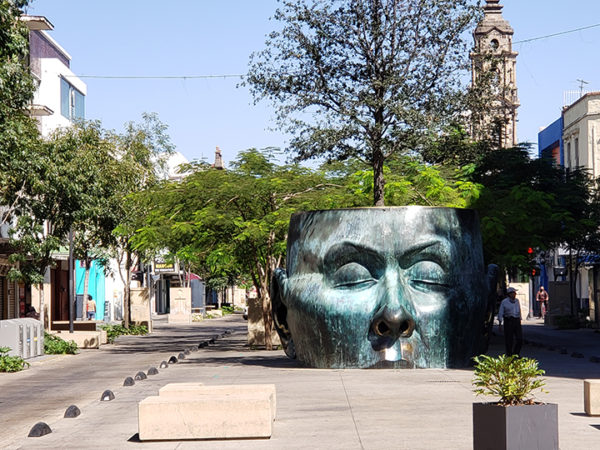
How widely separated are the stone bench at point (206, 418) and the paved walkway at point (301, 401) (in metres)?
0.12

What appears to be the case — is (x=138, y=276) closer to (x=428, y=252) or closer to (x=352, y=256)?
(x=352, y=256)

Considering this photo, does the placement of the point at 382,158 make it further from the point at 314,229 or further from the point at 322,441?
the point at 322,441

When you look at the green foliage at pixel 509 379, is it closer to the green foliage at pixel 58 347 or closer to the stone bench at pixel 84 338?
the green foliage at pixel 58 347

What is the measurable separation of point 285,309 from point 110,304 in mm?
51462

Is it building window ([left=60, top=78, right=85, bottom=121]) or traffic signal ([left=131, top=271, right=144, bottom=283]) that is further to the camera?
traffic signal ([left=131, top=271, right=144, bottom=283])

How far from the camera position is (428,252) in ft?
65.9

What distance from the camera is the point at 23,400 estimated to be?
18.0 metres

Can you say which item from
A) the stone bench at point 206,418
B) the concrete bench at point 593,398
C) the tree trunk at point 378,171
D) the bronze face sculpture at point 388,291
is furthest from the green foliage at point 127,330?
the stone bench at point 206,418

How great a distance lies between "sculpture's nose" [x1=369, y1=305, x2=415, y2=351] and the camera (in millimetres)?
19453

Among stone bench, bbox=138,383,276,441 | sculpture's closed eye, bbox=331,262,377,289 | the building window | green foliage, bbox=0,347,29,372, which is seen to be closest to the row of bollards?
stone bench, bbox=138,383,276,441

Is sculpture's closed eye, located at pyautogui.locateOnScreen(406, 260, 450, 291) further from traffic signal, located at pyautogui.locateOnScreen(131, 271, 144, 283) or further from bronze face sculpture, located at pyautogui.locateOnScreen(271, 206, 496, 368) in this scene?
traffic signal, located at pyautogui.locateOnScreen(131, 271, 144, 283)

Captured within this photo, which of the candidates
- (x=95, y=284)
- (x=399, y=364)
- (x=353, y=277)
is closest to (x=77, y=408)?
(x=353, y=277)

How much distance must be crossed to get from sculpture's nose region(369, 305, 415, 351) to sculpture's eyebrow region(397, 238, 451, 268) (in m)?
0.96

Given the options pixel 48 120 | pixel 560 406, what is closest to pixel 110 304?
pixel 48 120
